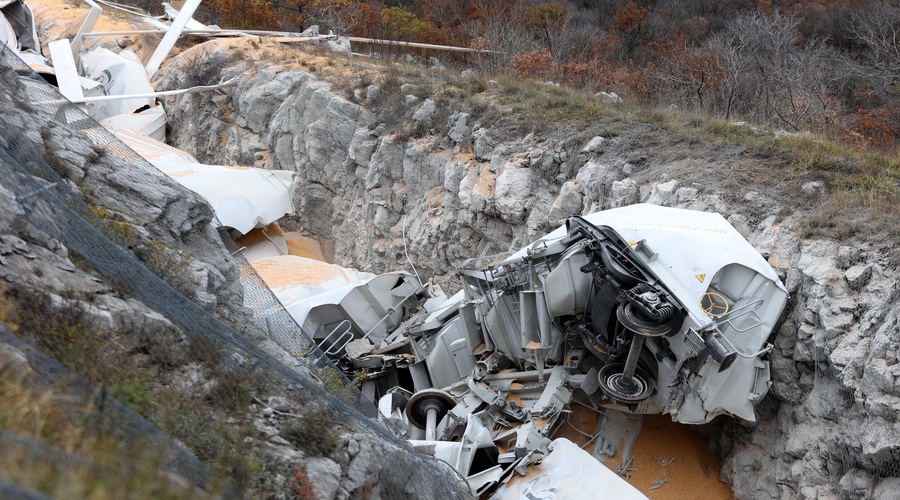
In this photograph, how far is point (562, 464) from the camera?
23.2 ft

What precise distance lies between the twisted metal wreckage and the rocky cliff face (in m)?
0.68

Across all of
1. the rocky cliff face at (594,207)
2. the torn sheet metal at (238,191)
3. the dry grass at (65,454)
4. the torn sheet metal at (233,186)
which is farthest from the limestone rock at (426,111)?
the dry grass at (65,454)

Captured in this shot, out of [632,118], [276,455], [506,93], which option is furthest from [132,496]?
[506,93]

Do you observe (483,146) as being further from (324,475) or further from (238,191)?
(324,475)

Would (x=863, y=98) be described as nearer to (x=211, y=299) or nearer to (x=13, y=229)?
(x=211, y=299)

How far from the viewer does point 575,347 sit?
8.66 metres

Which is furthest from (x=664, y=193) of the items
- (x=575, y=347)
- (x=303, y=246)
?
(x=303, y=246)

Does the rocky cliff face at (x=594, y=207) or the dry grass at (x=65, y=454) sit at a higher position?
the dry grass at (x=65, y=454)

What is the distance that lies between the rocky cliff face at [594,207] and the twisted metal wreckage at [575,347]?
682mm

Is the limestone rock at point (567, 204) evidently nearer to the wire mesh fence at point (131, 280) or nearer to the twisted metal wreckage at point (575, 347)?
the twisted metal wreckage at point (575, 347)

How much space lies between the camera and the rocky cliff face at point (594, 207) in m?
7.29

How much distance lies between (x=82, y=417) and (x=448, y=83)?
15.0 m

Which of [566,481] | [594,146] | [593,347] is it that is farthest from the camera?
[594,146]

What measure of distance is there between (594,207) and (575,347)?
3.76 metres
